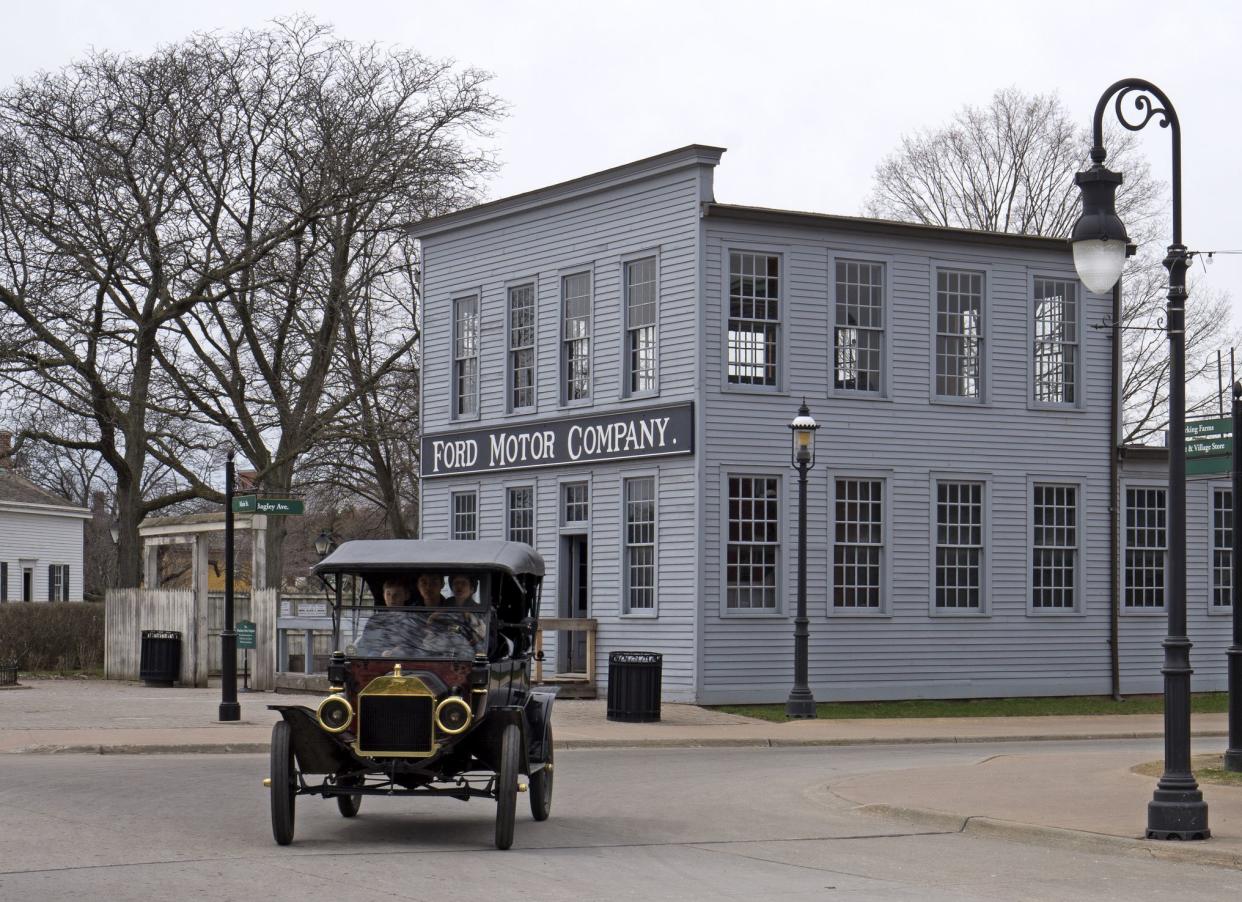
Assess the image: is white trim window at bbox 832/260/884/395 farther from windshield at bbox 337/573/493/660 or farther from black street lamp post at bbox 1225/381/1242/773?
windshield at bbox 337/573/493/660

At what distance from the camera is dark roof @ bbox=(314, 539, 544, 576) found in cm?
1410

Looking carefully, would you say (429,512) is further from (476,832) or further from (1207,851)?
(1207,851)

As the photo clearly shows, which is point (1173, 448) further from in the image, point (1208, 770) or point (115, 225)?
point (115, 225)

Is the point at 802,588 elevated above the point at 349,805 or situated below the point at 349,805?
above

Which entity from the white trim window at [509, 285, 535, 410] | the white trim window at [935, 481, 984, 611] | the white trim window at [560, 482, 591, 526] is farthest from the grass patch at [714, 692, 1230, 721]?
the white trim window at [509, 285, 535, 410]

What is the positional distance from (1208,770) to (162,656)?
2054 cm

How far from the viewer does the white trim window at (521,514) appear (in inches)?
1272

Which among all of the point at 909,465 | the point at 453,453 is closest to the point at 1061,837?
the point at 909,465

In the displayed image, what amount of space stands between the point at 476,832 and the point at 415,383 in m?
31.7

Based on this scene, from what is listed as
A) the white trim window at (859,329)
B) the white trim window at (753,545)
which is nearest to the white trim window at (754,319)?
the white trim window at (859,329)

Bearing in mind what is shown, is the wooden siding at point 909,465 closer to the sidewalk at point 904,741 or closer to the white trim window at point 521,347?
the sidewalk at point 904,741

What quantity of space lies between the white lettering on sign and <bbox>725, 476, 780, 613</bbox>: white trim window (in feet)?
21.1

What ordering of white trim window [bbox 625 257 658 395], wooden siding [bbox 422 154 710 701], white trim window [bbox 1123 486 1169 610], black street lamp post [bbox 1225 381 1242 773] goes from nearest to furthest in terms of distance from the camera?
black street lamp post [bbox 1225 381 1242 773] < wooden siding [bbox 422 154 710 701] < white trim window [bbox 625 257 658 395] < white trim window [bbox 1123 486 1169 610]

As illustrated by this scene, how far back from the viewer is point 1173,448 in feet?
45.6
